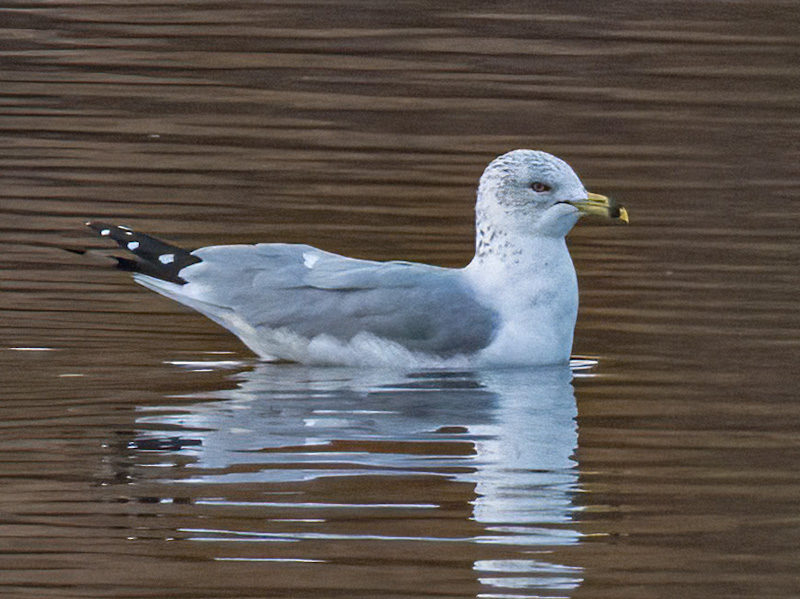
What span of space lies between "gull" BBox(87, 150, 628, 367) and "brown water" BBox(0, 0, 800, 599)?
0.14 m

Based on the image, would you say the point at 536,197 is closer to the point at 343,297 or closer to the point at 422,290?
the point at 422,290

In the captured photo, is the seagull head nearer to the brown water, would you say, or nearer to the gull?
the gull

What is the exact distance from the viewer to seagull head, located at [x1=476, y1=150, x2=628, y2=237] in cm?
848

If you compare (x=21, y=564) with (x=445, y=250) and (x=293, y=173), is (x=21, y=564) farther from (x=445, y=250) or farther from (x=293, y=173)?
(x=293, y=173)

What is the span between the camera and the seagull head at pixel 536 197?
8484 millimetres

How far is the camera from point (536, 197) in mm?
8539

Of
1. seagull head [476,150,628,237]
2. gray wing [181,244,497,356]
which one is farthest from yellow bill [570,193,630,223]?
gray wing [181,244,497,356]

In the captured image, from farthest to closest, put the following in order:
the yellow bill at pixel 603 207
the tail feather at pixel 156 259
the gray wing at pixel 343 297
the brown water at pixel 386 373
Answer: the tail feather at pixel 156 259 < the yellow bill at pixel 603 207 < the gray wing at pixel 343 297 < the brown water at pixel 386 373

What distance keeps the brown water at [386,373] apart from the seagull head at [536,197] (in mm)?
632

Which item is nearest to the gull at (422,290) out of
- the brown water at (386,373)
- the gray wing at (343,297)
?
the gray wing at (343,297)

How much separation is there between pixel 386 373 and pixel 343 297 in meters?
0.35

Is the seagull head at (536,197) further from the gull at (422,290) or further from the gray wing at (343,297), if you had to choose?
the gray wing at (343,297)

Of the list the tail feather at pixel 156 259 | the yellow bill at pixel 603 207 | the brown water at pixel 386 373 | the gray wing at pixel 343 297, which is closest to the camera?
the brown water at pixel 386 373

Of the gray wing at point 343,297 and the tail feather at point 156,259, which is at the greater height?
the tail feather at point 156,259
